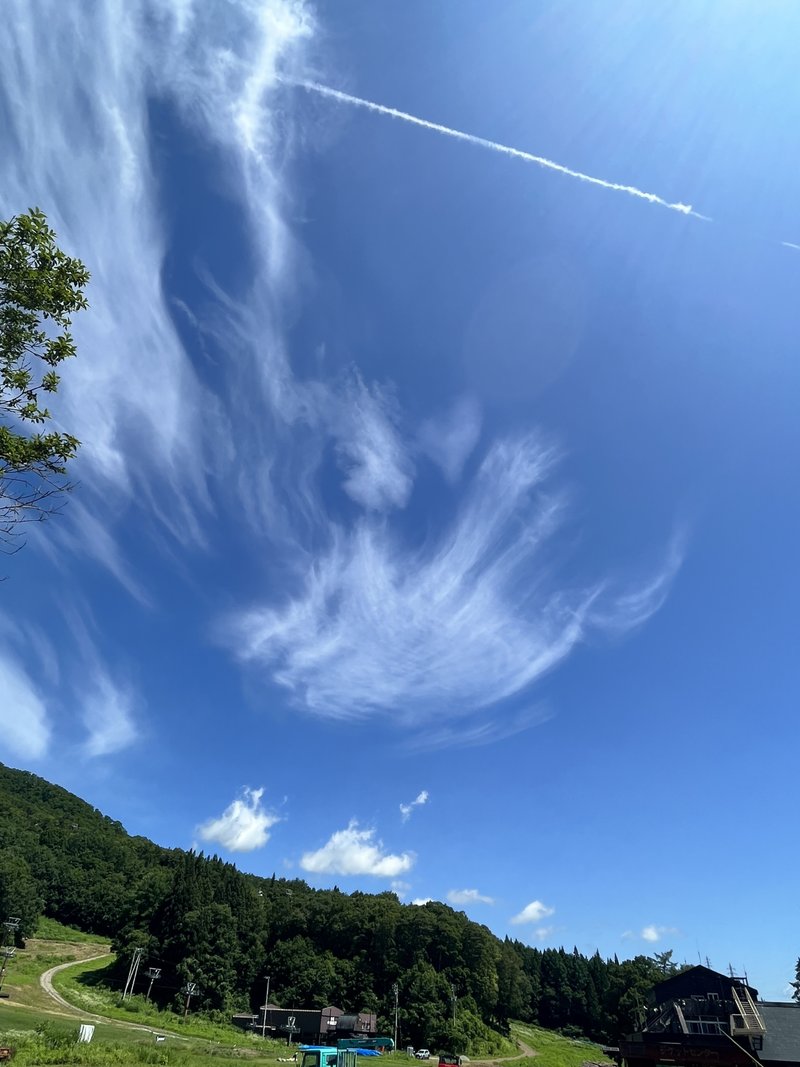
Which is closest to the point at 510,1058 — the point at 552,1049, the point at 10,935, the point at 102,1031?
the point at 552,1049

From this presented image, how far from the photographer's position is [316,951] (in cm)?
9412

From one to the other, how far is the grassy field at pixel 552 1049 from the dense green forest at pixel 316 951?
4.97m

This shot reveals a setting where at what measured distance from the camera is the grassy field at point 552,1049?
222 ft

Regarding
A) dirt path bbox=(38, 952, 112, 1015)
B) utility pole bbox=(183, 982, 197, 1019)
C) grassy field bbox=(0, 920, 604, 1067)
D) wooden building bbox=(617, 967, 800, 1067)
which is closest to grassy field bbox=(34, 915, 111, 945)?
grassy field bbox=(0, 920, 604, 1067)

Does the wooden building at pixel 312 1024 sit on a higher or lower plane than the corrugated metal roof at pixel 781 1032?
higher

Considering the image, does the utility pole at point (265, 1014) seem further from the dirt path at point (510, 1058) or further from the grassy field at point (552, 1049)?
the grassy field at point (552, 1049)

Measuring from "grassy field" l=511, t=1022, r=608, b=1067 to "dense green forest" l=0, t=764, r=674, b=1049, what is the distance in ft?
16.3

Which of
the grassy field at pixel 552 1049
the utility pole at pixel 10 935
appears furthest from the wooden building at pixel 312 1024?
the utility pole at pixel 10 935

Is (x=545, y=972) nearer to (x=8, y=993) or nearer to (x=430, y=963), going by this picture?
(x=430, y=963)

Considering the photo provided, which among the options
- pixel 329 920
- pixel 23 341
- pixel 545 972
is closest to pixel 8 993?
pixel 329 920

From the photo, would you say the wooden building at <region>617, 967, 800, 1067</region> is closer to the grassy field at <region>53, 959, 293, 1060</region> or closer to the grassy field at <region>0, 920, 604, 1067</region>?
the grassy field at <region>0, 920, 604, 1067</region>

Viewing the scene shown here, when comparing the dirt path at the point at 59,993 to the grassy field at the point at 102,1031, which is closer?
the grassy field at the point at 102,1031

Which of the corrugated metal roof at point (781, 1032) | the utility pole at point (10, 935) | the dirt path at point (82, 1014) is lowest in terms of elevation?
the corrugated metal roof at point (781, 1032)

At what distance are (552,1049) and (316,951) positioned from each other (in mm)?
35922
